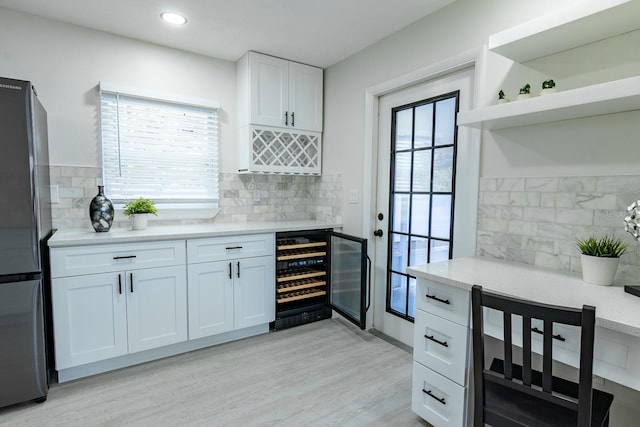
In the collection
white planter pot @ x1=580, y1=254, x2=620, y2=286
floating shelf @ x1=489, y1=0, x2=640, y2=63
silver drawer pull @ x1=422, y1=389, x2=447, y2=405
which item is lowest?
silver drawer pull @ x1=422, y1=389, x2=447, y2=405

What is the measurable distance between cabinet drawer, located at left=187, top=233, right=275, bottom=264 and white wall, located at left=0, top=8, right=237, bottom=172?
1093mm

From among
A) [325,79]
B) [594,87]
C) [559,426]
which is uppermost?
[325,79]

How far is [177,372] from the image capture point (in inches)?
90.0

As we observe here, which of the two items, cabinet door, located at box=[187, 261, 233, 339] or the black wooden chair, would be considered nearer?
the black wooden chair

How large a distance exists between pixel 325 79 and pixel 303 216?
57.6 inches

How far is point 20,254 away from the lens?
183cm

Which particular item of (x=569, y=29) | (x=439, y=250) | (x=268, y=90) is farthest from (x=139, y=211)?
(x=569, y=29)

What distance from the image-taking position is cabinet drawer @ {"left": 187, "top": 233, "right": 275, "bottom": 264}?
2504 millimetres

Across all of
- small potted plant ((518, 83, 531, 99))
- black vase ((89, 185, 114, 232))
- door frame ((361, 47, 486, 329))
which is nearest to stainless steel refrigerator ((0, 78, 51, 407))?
black vase ((89, 185, 114, 232))

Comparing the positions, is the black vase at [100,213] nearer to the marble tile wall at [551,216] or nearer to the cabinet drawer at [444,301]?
the cabinet drawer at [444,301]

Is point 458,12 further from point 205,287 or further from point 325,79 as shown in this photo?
point 205,287

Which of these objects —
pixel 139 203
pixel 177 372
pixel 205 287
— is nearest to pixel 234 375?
pixel 177 372

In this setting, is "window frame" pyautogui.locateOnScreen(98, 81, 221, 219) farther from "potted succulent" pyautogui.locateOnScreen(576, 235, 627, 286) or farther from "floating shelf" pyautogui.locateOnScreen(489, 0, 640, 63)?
"potted succulent" pyautogui.locateOnScreen(576, 235, 627, 286)

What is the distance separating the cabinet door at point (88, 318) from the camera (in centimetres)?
208
